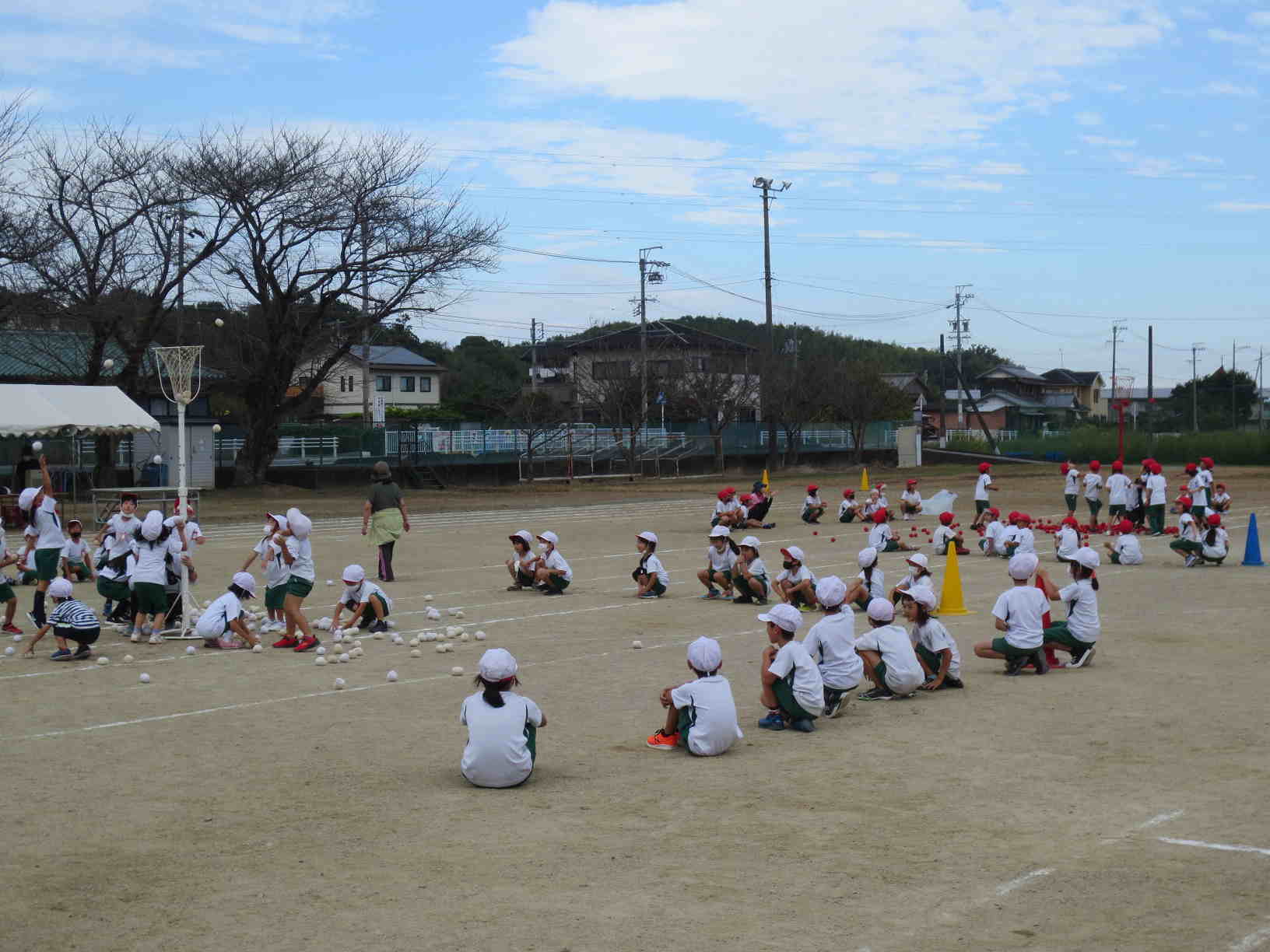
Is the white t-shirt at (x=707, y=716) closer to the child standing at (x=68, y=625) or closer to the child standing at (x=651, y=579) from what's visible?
the child standing at (x=68, y=625)

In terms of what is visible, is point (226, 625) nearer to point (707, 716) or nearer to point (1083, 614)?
point (707, 716)

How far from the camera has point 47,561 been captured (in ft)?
50.9

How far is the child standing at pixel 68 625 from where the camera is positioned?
44.8ft

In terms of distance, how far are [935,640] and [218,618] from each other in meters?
7.80

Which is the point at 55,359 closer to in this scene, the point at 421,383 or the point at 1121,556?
the point at 1121,556

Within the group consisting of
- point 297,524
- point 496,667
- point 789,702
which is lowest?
point 789,702

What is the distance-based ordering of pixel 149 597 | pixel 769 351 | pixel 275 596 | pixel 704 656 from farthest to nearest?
pixel 769 351 < pixel 275 596 < pixel 149 597 < pixel 704 656

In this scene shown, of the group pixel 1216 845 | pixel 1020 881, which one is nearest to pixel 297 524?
pixel 1020 881

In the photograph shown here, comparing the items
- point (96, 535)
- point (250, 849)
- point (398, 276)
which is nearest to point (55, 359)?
point (398, 276)

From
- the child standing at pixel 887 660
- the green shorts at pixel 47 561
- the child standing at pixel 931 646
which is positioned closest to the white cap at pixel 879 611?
the child standing at pixel 887 660

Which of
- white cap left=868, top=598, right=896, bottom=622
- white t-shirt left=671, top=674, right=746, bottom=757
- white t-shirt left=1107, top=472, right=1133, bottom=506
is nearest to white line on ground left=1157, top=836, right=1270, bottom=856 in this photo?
white t-shirt left=671, top=674, right=746, bottom=757

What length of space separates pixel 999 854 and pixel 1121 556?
1680 cm

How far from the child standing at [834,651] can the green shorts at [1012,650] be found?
223 centimetres

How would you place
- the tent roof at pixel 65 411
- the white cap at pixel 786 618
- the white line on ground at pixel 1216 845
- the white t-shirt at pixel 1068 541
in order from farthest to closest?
the tent roof at pixel 65 411, the white t-shirt at pixel 1068 541, the white cap at pixel 786 618, the white line on ground at pixel 1216 845
